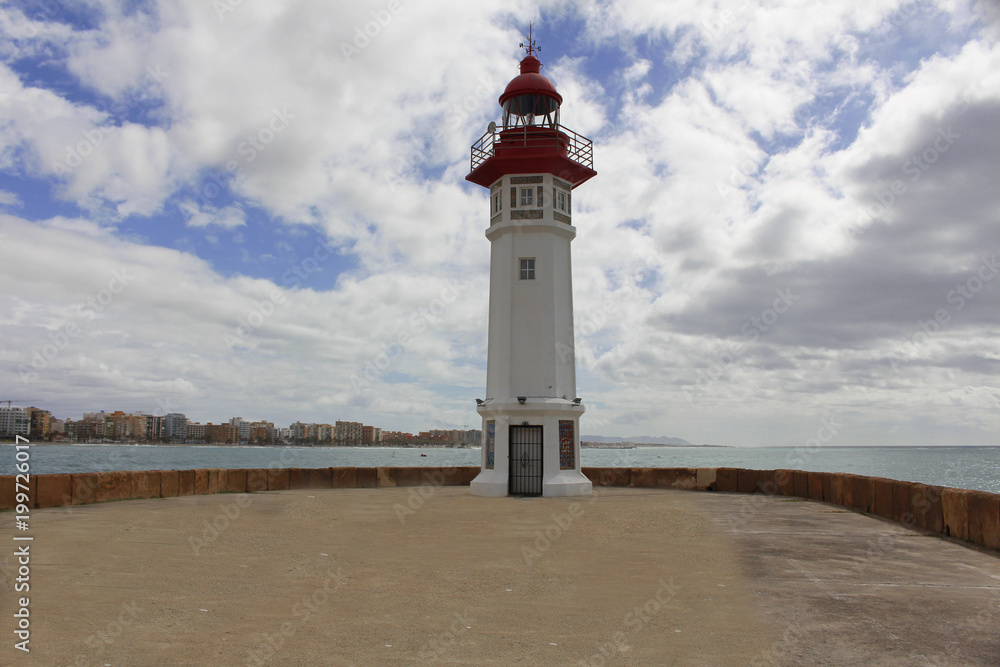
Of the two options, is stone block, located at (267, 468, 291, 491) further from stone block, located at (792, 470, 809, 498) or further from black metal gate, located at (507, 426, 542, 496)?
stone block, located at (792, 470, 809, 498)

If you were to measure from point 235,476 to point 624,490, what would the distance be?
42.2 feet

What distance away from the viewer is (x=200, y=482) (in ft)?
64.7

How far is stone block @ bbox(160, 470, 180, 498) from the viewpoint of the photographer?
60.8ft

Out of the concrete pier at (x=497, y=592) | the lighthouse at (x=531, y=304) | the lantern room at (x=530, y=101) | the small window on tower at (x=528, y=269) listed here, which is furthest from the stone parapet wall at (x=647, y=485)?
the lantern room at (x=530, y=101)

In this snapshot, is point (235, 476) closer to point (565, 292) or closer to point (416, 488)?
point (416, 488)

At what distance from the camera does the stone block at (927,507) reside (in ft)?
41.2

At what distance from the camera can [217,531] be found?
39.1 feet

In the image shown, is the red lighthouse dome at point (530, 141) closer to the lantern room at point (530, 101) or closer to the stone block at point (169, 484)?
the lantern room at point (530, 101)

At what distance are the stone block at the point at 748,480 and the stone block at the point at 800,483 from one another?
133 centimetres

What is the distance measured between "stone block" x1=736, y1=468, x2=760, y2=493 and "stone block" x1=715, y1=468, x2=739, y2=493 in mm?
111

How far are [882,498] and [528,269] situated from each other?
11.5 metres

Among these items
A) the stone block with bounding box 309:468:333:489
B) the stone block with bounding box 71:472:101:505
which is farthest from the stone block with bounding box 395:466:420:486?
the stone block with bounding box 71:472:101:505

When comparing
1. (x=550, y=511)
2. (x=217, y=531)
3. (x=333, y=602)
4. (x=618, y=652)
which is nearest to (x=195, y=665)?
(x=333, y=602)

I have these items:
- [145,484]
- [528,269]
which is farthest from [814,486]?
[145,484]
